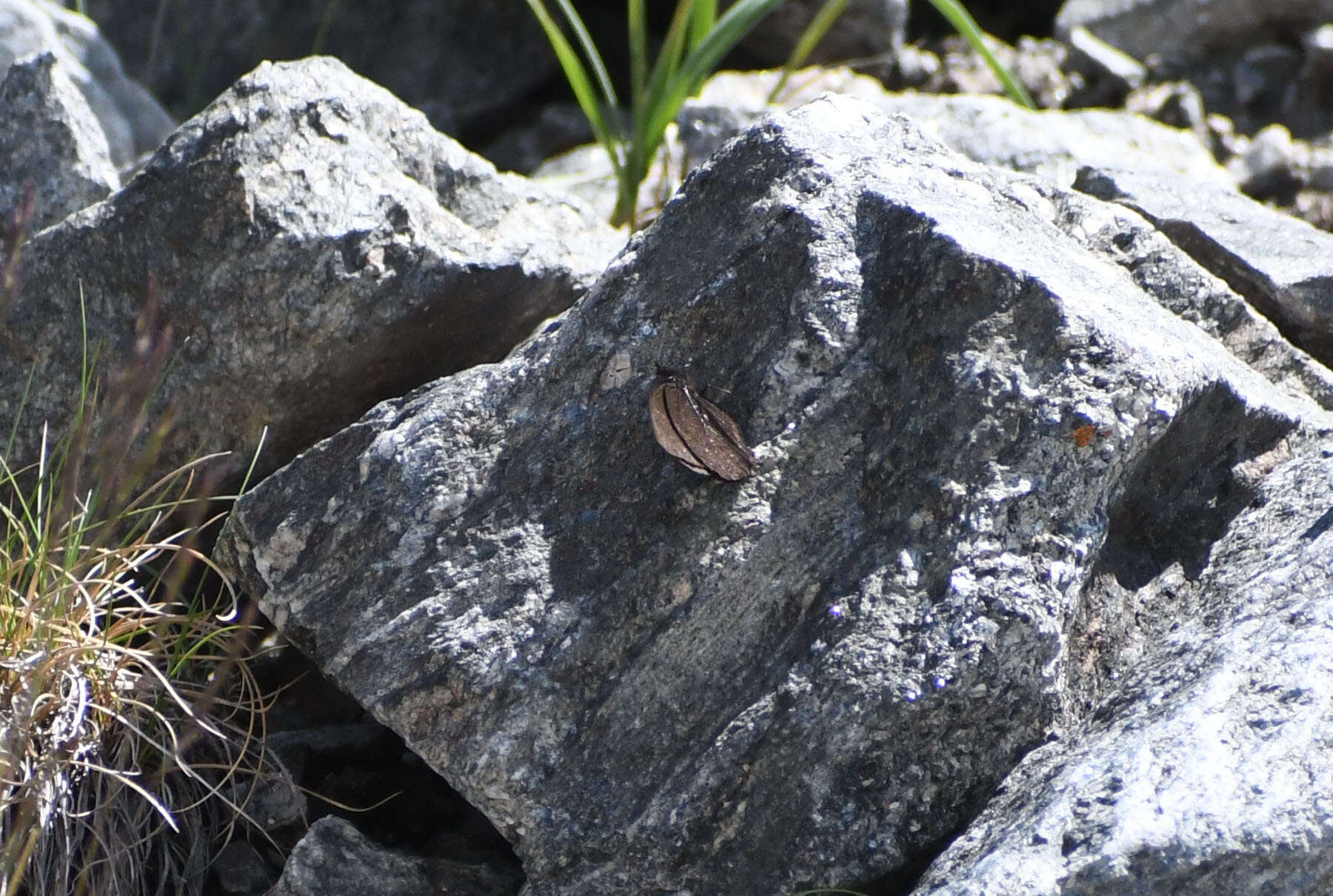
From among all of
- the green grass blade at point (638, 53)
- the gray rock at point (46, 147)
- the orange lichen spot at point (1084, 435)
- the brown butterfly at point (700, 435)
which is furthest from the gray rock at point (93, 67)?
the orange lichen spot at point (1084, 435)

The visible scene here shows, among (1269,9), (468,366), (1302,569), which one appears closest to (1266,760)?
(1302,569)

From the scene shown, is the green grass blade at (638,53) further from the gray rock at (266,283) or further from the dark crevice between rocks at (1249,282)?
the dark crevice between rocks at (1249,282)

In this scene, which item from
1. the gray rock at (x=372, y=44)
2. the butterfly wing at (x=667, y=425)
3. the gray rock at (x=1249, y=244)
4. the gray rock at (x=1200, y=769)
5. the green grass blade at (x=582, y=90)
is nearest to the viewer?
the gray rock at (x=1200, y=769)

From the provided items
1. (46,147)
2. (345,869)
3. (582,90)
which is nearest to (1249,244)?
(582,90)

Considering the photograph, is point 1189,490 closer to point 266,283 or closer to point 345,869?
point 345,869

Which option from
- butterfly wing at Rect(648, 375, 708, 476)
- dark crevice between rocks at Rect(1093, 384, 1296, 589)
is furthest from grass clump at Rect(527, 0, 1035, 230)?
dark crevice between rocks at Rect(1093, 384, 1296, 589)

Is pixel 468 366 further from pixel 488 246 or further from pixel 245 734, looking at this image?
pixel 245 734
